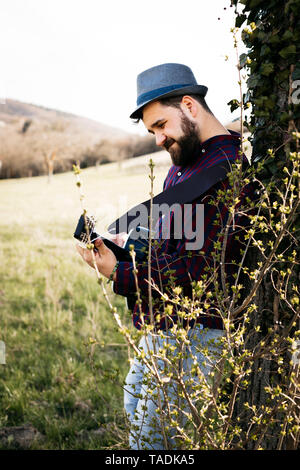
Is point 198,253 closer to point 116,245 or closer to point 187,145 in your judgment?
point 116,245

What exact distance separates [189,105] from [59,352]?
10.5ft

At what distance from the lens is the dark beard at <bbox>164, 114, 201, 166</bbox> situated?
97.9 inches

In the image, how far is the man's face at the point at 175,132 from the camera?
2.50 m

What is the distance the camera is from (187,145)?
249 centimetres

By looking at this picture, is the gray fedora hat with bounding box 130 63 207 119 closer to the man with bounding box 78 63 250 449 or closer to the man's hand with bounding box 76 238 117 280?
the man with bounding box 78 63 250 449

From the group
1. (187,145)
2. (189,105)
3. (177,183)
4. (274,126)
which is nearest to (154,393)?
(177,183)

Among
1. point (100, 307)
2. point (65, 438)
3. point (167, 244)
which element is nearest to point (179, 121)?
point (167, 244)

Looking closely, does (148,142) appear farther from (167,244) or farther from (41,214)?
(167,244)

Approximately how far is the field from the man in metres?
0.22

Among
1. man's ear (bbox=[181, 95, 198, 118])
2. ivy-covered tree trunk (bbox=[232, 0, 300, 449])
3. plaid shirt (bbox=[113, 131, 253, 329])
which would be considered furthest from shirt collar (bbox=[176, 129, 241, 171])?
man's ear (bbox=[181, 95, 198, 118])

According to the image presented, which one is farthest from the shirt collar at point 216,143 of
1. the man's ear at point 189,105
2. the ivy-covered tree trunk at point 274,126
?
the man's ear at point 189,105
